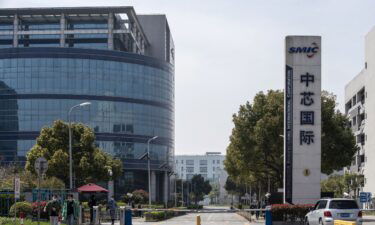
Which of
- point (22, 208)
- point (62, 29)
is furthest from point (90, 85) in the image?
point (22, 208)

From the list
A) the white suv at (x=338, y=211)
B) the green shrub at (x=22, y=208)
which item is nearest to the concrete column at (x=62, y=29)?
the green shrub at (x=22, y=208)

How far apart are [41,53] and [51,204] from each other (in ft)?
260

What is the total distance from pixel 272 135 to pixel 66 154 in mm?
20071

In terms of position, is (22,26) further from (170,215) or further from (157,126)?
(170,215)

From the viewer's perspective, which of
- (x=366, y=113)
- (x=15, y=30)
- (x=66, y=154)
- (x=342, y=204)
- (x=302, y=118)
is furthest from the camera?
(x=15, y=30)

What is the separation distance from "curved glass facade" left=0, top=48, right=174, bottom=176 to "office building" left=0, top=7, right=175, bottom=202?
16cm

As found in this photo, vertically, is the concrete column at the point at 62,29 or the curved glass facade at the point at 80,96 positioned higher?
the concrete column at the point at 62,29

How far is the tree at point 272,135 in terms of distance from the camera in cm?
5894

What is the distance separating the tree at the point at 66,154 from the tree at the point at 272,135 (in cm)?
1454

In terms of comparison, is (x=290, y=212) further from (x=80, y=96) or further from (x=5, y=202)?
(x=80, y=96)

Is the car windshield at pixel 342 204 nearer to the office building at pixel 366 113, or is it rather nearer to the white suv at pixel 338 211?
the white suv at pixel 338 211

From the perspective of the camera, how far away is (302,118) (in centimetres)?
4178

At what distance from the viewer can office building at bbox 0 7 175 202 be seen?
4149 inches

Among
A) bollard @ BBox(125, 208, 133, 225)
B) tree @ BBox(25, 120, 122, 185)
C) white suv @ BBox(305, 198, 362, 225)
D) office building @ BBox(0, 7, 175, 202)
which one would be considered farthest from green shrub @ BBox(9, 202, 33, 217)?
office building @ BBox(0, 7, 175, 202)
